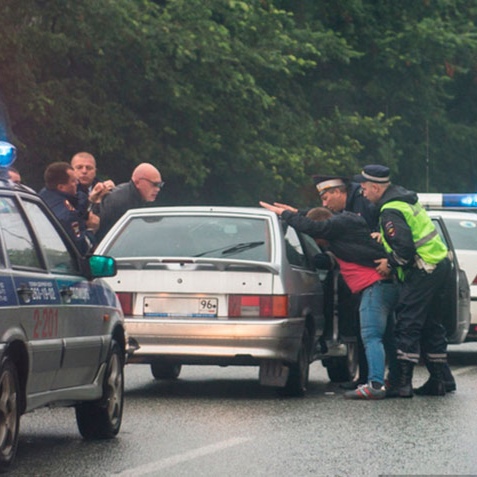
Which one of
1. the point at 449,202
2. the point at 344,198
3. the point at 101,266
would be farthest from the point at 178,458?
the point at 449,202

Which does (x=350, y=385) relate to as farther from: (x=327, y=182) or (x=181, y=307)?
(x=181, y=307)

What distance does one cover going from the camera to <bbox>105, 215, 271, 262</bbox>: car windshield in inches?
513

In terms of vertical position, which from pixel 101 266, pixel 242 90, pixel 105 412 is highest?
pixel 101 266

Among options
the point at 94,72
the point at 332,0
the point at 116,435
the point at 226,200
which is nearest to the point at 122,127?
the point at 94,72

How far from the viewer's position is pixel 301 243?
1395 cm

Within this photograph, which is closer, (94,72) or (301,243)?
(301,243)

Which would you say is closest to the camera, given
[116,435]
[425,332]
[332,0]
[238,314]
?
[116,435]

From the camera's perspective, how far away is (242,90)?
3212cm

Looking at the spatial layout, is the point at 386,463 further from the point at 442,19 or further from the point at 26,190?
the point at 442,19

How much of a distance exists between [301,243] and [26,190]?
4.92 m

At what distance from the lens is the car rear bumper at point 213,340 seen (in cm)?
1252

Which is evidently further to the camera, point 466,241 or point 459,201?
point 459,201

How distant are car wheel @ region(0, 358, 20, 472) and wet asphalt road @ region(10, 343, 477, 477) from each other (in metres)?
0.18

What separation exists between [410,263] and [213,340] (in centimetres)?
183
